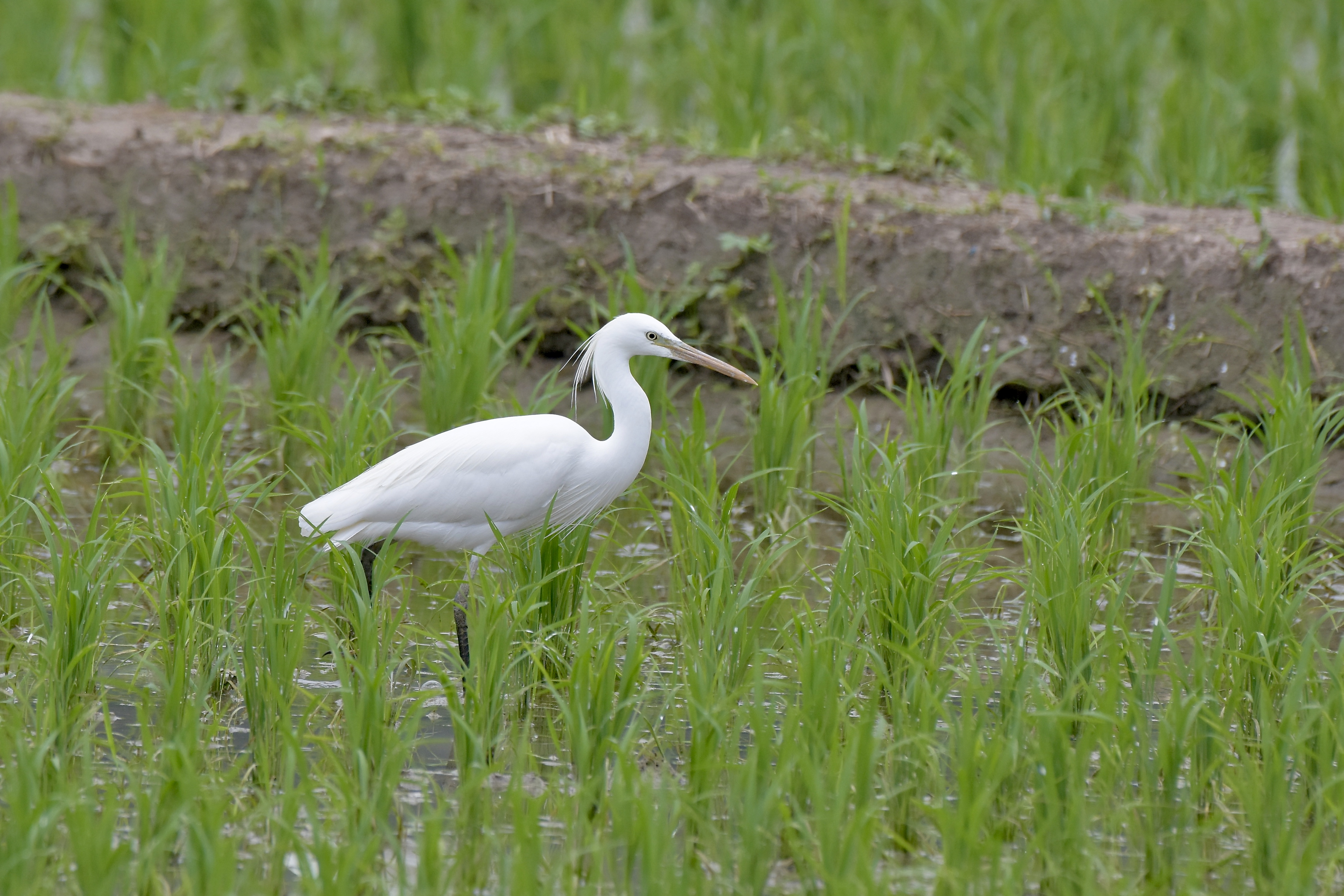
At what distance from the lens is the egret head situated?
451cm

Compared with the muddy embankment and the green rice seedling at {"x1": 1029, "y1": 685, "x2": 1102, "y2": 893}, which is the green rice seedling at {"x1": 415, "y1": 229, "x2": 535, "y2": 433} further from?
the green rice seedling at {"x1": 1029, "y1": 685, "x2": 1102, "y2": 893}

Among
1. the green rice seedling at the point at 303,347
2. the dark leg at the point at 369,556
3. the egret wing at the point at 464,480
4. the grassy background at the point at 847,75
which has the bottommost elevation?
the dark leg at the point at 369,556

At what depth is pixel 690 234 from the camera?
675cm

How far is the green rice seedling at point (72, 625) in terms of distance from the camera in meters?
3.55

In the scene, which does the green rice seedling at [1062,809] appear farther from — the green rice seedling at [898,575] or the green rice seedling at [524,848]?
the green rice seedling at [524,848]

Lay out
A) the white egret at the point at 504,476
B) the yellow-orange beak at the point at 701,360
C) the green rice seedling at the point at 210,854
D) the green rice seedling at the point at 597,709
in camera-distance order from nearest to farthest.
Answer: the green rice seedling at the point at 210,854 → the green rice seedling at the point at 597,709 → the white egret at the point at 504,476 → the yellow-orange beak at the point at 701,360

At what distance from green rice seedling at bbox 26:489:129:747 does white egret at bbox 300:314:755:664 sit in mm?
622

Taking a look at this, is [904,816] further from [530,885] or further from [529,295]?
[529,295]

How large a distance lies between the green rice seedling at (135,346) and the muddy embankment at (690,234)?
0.75 metres

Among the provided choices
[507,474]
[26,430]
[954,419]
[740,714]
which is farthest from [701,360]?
[26,430]

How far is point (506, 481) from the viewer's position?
14.3 feet


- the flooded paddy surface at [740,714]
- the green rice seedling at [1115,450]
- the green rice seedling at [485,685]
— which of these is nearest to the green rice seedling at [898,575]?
the flooded paddy surface at [740,714]

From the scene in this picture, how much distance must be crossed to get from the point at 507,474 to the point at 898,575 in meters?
1.17

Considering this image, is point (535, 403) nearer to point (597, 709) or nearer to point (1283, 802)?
point (597, 709)
